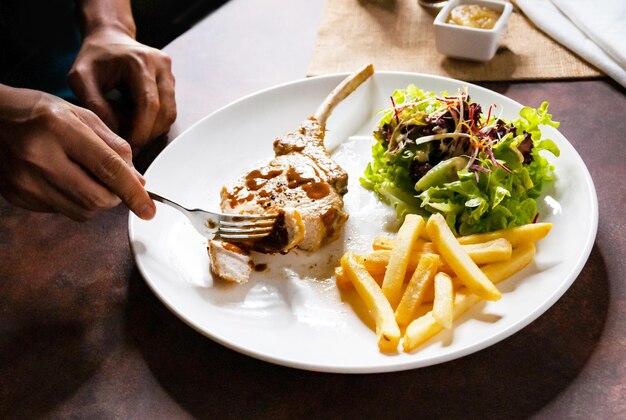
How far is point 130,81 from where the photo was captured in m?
2.95

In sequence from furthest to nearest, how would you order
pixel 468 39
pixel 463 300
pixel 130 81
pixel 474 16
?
pixel 474 16 < pixel 468 39 < pixel 130 81 < pixel 463 300

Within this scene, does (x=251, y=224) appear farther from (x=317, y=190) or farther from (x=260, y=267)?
(x=317, y=190)

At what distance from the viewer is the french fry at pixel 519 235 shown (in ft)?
7.19

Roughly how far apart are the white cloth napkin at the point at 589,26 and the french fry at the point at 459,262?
1.74m

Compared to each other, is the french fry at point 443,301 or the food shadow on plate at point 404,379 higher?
the french fry at point 443,301

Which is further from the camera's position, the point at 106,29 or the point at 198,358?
the point at 106,29

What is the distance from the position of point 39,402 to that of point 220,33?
2747mm

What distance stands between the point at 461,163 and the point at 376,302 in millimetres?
892

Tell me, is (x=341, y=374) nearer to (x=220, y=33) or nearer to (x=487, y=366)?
(x=487, y=366)

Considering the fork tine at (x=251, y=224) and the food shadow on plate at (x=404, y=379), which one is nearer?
the food shadow on plate at (x=404, y=379)

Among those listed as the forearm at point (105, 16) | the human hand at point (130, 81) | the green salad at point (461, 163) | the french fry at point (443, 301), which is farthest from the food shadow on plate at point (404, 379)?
the forearm at point (105, 16)

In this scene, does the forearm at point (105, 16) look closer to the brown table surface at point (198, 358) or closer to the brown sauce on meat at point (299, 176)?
the brown table surface at point (198, 358)

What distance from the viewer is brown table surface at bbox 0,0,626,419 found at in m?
1.85

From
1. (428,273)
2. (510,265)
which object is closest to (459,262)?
(428,273)
